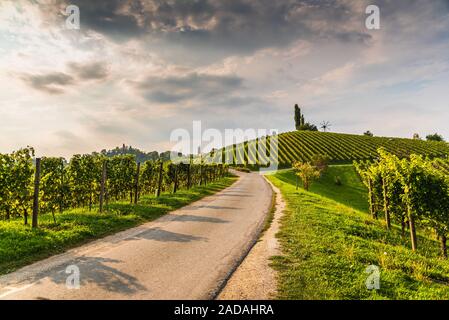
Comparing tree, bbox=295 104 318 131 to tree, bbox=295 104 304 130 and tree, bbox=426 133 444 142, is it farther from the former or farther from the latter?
tree, bbox=426 133 444 142

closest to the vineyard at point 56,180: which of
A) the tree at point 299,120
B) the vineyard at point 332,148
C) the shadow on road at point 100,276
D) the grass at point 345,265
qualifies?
the shadow on road at point 100,276

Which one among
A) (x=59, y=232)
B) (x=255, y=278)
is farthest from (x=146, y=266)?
(x=59, y=232)

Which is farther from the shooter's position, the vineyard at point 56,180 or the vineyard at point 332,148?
the vineyard at point 332,148

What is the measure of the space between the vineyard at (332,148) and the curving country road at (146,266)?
7752 centimetres

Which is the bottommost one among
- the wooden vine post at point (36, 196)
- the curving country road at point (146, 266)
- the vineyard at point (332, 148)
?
the curving country road at point (146, 266)

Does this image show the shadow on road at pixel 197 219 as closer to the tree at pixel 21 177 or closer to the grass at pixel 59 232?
the grass at pixel 59 232

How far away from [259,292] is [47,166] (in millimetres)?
15574

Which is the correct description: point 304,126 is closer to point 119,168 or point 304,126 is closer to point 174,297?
point 119,168

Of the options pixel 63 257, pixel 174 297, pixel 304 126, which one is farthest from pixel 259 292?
pixel 304 126

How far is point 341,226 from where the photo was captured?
14.5 m

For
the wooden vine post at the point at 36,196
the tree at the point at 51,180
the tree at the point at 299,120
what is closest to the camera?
the wooden vine post at the point at 36,196

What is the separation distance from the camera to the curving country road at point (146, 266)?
259 inches

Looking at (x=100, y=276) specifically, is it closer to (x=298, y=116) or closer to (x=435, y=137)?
(x=298, y=116)

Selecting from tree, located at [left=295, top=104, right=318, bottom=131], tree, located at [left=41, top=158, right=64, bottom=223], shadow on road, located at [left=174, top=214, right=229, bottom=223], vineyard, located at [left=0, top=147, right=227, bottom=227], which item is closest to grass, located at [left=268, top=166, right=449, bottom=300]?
shadow on road, located at [left=174, top=214, right=229, bottom=223]
